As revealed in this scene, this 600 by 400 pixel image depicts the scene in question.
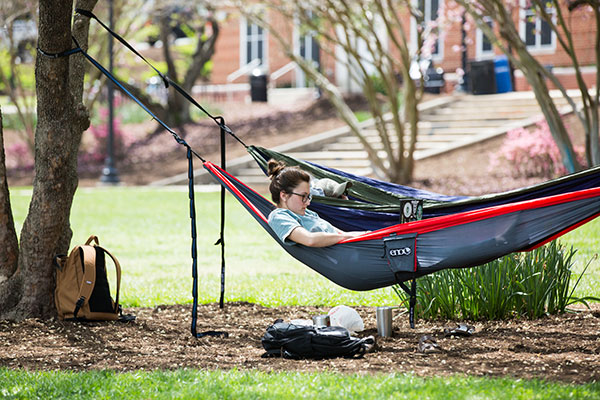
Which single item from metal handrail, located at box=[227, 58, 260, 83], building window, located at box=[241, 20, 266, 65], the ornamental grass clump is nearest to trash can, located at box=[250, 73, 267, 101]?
metal handrail, located at box=[227, 58, 260, 83]

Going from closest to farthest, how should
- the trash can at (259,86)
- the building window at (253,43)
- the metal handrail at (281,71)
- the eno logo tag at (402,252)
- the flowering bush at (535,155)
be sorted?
the eno logo tag at (402,252), the flowering bush at (535,155), the trash can at (259,86), the metal handrail at (281,71), the building window at (253,43)

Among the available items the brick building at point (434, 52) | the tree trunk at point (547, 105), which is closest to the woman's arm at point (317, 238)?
the tree trunk at point (547, 105)

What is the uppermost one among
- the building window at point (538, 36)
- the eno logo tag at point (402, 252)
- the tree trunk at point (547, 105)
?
the building window at point (538, 36)

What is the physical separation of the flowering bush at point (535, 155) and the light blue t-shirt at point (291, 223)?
27.2ft

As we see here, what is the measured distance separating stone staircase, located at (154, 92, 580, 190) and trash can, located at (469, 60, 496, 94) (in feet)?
1.14

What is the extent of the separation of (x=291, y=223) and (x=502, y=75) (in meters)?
14.6

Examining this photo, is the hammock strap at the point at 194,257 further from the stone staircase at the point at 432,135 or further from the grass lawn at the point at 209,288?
the stone staircase at the point at 432,135

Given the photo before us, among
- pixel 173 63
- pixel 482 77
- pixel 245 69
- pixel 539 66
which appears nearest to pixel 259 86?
pixel 173 63

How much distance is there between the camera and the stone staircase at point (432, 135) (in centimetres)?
1466

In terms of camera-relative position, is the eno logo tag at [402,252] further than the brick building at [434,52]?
No

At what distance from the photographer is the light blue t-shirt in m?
4.01

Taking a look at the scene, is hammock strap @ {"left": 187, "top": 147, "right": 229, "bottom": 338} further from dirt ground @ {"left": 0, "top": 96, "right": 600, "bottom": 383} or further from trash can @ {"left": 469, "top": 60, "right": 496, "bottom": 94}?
trash can @ {"left": 469, "top": 60, "right": 496, "bottom": 94}

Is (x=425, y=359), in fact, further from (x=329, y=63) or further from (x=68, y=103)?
(x=329, y=63)

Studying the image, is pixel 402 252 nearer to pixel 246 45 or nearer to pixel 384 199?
pixel 384 199
